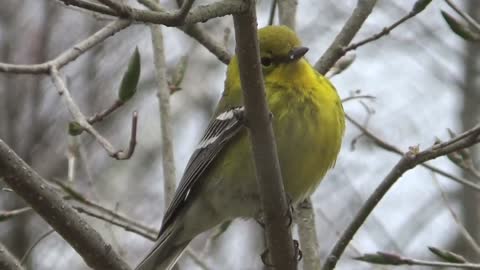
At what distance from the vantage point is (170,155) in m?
4.23

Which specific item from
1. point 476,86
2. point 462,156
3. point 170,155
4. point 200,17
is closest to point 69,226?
point 200,17

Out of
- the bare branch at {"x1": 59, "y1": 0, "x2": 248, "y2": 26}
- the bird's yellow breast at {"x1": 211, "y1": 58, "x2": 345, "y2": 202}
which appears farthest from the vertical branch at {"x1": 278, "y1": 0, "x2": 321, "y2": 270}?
the bare branch at {"x1": 59, "y1": 0, "x2": 248, "y2": 26}

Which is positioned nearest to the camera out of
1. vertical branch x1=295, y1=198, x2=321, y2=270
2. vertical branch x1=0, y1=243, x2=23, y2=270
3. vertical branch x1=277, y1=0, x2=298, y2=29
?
vertical branch x1=0, y1=243, x2=23, y2=270

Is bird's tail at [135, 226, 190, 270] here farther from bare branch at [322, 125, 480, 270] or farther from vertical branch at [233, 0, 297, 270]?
bare branch at [322, 125, 480, 270]

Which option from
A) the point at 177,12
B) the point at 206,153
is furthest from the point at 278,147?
the point at 177,12

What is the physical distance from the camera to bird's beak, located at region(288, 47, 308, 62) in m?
3.80

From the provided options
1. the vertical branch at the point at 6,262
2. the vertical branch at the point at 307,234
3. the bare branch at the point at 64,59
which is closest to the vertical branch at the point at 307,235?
the vertical branch at the point at 307,234

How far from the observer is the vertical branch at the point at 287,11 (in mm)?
4582

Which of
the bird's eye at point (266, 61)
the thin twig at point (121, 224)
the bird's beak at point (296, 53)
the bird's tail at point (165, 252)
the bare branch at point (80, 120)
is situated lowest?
the bird's tail at point (165, 252)

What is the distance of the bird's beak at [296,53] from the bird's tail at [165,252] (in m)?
1.02

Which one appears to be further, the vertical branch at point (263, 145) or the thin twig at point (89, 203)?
the thin twig at point (89, 203)

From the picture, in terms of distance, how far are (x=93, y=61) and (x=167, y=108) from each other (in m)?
2.86

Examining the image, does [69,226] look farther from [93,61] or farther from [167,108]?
[93,61]

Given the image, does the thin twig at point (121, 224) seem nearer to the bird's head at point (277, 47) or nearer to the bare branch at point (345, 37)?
the bird's head at point (277, 47)
